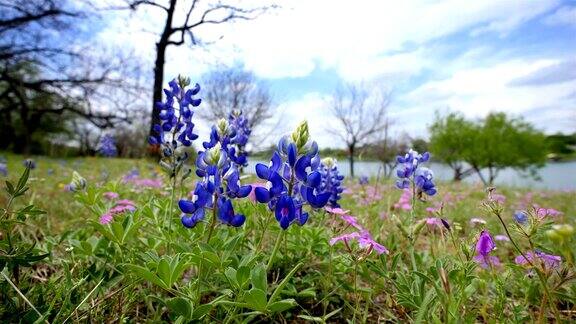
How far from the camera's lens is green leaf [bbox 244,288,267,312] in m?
1.08

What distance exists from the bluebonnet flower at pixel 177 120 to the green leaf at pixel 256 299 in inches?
48.3

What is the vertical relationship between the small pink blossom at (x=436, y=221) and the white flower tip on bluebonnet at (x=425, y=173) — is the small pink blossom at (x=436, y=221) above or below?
below

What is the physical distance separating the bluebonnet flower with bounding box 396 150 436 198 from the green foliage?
1674 inches

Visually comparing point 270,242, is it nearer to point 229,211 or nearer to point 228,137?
point 228,137

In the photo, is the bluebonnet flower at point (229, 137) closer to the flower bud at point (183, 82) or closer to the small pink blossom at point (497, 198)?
the flower bud at point (183, 82)

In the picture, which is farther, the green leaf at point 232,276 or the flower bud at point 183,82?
the flower bud at point 183,82

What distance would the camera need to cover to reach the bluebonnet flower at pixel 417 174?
88.6 inches

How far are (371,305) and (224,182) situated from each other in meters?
0.96

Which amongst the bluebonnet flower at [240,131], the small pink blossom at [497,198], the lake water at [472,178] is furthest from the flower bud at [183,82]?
the small pink blossom at [497,198]

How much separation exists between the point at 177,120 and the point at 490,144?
4534 cm

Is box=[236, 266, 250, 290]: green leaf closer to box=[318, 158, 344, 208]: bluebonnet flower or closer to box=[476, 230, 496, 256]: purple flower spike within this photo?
box=[476, 230, 496, 256]: purple flower spike

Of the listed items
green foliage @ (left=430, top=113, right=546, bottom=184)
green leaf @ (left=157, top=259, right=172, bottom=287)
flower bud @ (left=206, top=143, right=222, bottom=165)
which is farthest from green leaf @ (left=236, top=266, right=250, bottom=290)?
green foliage @ (left=430, top=113, right=546, bottom=184)

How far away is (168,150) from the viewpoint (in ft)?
7.20

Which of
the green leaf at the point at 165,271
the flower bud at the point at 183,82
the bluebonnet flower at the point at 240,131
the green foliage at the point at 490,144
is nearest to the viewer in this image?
the green leaf at the point at 165,271
